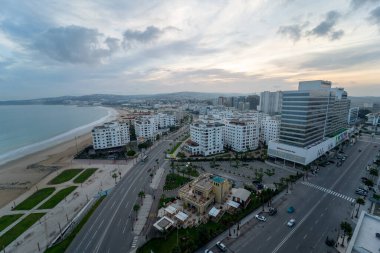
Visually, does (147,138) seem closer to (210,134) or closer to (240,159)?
(210,134)

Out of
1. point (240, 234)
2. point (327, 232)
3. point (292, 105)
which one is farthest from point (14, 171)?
point (292, 105)

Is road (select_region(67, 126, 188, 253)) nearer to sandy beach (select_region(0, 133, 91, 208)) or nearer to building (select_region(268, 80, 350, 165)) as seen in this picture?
sandy beach (select_region(0, 133, 91, 208))

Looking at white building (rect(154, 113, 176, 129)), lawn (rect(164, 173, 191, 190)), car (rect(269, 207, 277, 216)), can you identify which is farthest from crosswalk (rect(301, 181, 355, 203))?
white building (rect(154, 113, 176, 129))

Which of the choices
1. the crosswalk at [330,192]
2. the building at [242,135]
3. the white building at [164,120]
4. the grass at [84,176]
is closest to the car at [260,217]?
the crosswalk at [330,192]

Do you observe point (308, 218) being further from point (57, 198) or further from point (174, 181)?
point (57, 198)

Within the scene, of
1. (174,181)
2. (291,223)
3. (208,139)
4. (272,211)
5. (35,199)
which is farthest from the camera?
(208,139)

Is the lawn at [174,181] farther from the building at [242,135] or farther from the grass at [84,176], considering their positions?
the building at [242,135]

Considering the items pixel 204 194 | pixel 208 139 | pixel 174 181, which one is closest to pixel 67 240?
pixel 204 194
